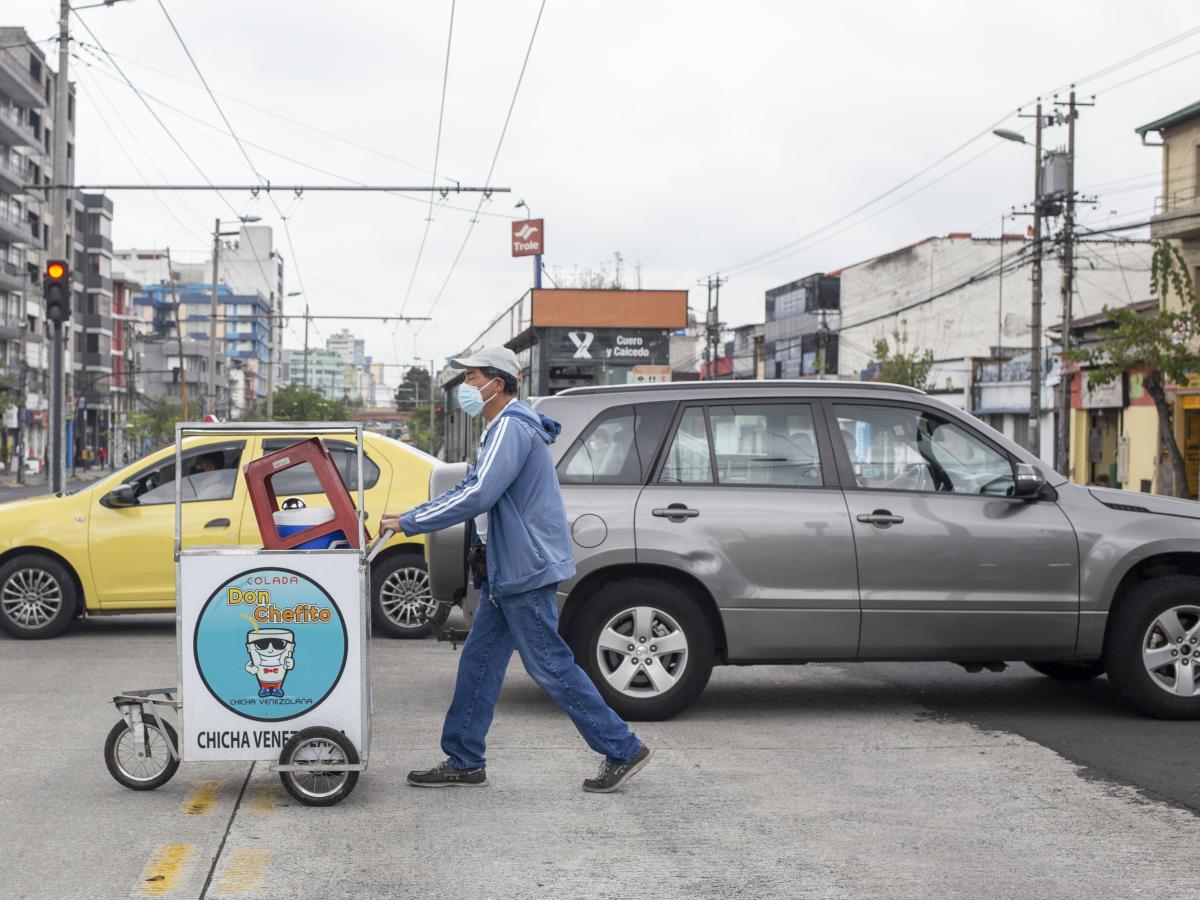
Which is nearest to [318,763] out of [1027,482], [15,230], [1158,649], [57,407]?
[1027,482]

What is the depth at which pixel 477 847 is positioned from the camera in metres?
5.39

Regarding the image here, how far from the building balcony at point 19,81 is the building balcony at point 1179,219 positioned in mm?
52282

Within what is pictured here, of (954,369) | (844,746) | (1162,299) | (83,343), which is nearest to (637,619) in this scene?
(844,746)

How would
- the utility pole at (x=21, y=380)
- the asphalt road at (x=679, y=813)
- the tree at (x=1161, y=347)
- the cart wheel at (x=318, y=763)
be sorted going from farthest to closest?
the utility pole at (x=21, y=380), the tree at (x=1161, y=347), the cart wheel at (x=318, y=763), the asphalt road at (x=679, y=813)

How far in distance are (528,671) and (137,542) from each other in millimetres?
6173

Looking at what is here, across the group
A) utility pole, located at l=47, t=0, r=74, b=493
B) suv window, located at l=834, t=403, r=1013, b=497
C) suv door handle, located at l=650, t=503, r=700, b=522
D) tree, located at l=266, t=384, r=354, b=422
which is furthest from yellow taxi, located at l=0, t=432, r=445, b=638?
tree, located at l=266, t=384, r=354, b=422

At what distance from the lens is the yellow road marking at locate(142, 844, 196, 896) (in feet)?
15.9

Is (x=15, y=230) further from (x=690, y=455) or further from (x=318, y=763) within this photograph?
(x=318, y=763)

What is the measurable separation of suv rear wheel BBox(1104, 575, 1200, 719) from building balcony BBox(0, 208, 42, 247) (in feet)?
238

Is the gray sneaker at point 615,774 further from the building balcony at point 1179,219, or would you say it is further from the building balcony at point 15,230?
the building balcony at point 15,230

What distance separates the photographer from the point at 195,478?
11703 millimetres

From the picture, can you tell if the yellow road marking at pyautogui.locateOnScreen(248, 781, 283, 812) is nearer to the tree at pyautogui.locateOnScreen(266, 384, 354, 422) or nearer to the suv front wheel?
the suv front wheel

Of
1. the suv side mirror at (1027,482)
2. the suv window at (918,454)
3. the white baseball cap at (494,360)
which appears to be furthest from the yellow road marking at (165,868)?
the suv side mirror at (1027,482)

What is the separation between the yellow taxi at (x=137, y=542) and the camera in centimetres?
1148
